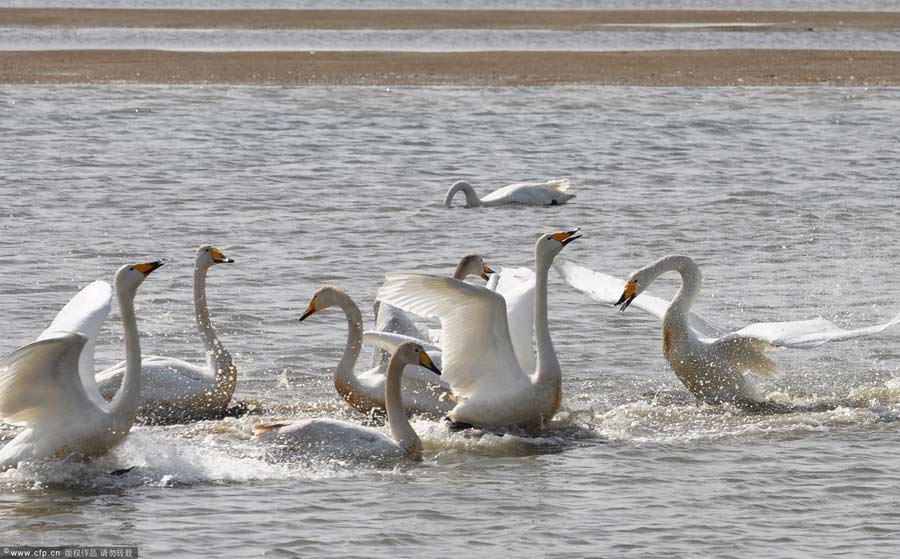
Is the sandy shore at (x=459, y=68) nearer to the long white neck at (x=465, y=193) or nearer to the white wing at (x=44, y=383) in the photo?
the long white neck at (x=465, y=193)

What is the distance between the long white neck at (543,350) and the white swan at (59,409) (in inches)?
85.2

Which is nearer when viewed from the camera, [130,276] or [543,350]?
[130,276]

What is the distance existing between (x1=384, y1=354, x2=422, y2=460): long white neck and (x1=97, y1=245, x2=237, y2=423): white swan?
116cm

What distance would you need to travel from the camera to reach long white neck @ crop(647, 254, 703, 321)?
9.61 metres

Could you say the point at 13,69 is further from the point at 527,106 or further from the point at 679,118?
the point at 679,118

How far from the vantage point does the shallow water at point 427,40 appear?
3391cm

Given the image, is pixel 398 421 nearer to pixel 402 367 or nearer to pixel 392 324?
pixel 402 367

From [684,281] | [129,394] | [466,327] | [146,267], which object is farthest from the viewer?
[684,281]

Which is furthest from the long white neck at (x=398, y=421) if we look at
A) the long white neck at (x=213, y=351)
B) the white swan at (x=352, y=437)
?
the long white neck at (x=213, y=351)

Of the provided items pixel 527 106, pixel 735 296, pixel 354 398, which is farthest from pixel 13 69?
pixel 354 398

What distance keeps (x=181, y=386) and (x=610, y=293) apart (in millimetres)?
2855

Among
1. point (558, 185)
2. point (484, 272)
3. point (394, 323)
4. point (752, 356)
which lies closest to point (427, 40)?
point (558, 185)

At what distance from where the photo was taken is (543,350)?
8781 mm

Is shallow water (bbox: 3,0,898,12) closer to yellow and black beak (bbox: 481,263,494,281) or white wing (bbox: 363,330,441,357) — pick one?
yellow and black beak (bbox: 481,263,494,281)
